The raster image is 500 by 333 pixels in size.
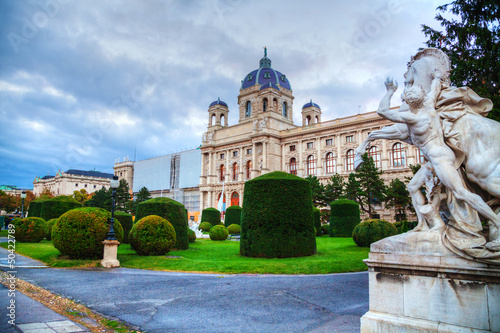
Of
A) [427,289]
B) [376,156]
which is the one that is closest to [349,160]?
[376,156]

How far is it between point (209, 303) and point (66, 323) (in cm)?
197

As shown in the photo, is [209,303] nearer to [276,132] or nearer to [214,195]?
[276,132]

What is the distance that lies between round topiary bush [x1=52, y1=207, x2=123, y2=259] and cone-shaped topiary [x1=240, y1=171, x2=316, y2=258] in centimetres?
461

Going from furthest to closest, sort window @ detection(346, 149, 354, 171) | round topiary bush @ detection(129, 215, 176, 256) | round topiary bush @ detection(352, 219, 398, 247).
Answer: window @ detection(346, 149, 354, 171)
round topiary bush @ detection(352, 219, 398, 247)
round topiary bush @ detection(129, 215, 176, 256)

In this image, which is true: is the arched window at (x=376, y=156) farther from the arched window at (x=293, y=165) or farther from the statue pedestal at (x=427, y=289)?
the statue pedestal at (x=427, y=289)

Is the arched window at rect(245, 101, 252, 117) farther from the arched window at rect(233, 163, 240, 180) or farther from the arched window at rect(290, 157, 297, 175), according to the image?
the arched window at rect(290, 157, 297, 175)

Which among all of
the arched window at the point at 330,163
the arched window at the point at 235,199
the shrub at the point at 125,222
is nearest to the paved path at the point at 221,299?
the shrub at the point at 125,222

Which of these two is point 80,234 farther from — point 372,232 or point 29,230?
point 372,232

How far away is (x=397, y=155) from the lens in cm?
3747

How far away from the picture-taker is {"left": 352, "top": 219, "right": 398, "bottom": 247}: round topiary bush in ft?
41.1

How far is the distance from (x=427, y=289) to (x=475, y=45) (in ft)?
23.6

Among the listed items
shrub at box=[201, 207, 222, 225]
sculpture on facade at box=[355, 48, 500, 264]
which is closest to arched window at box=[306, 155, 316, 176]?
shrub at box=[201, 207, 222, 225]

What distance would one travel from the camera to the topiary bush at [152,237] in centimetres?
1081

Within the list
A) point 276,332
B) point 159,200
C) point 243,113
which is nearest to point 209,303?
point 276,332
